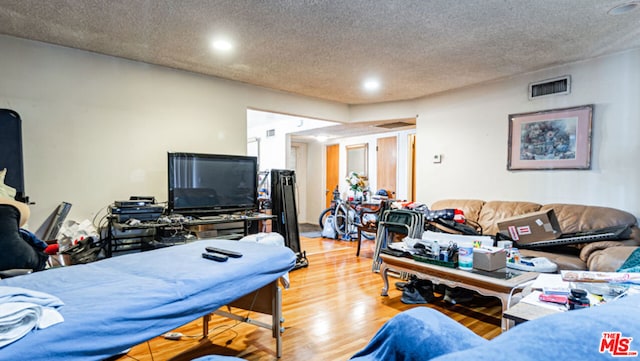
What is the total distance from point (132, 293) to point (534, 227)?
135 inches

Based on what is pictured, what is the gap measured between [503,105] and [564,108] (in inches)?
26.4

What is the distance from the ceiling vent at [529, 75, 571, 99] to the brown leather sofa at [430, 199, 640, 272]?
4.12 feet

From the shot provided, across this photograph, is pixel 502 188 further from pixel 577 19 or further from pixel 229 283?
pixel 229 283

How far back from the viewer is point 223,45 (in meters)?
3.07

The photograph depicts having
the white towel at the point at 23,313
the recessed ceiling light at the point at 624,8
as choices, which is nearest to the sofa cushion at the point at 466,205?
the recessed ceiling light at the point at 624,8

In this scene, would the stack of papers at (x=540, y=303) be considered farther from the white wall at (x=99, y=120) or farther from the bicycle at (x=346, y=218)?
the bicycle at (x=346, y=218)

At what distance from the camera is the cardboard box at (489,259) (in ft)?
8.20

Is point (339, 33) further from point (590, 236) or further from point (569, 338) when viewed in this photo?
point (590, 236)

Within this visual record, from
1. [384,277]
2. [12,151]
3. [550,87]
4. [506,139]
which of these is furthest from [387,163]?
[12,151]

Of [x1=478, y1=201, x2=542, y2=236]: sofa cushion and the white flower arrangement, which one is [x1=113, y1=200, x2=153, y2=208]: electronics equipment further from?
the white flower arrangement

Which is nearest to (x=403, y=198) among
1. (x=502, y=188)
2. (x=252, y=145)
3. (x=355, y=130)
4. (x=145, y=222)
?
(x=355, y=130)

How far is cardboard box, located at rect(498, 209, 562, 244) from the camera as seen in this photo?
126 inches

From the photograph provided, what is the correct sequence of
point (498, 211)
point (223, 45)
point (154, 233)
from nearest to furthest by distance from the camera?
point (223, 45), point (154, 233), point (498, 211)

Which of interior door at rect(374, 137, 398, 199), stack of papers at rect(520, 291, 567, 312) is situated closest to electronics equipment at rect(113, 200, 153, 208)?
stack of papers at rect(520, 291, 567, 312)
